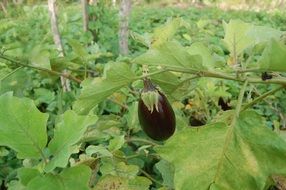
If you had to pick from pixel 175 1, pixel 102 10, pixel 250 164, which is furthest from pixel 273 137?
pixel 175 1

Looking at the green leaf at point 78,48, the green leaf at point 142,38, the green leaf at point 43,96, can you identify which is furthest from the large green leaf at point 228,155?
the green leaf at point 43,96

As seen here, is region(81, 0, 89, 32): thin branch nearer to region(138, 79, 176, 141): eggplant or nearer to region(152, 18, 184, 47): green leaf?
region(152, 18, 184, 47): green leaf

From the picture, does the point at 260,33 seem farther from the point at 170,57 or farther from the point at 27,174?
the point at 27,174

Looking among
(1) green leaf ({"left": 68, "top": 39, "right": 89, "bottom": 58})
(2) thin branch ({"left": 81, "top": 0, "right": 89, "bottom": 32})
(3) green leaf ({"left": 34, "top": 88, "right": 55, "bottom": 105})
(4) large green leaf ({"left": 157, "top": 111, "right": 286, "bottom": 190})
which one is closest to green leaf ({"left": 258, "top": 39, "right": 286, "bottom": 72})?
(4) large green leaf ({"left": 157, "top": 111, "right": 286, "bottom": 190})

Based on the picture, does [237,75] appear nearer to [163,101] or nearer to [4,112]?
[163,101]

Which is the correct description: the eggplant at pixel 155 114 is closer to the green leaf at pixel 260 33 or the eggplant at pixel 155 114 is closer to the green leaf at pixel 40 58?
the green leaf at pixel 260 33
